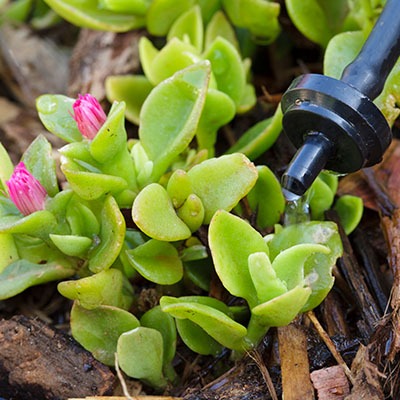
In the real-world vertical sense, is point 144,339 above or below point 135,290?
above

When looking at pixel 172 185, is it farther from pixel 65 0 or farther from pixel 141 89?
pixel 65 0

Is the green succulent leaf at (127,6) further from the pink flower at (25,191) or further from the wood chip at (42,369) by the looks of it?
the wood chip at (42,369)

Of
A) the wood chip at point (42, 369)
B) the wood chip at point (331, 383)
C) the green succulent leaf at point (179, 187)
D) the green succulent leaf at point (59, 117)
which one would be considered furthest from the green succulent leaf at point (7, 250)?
the wood chip at point (331, 383)

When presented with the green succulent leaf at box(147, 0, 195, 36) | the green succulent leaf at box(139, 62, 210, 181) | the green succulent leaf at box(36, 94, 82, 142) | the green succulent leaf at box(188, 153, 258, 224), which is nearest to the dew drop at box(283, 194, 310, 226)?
the green succulent leaf at box(188, 153, 258, 224)

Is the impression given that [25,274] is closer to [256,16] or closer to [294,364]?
[294,364]

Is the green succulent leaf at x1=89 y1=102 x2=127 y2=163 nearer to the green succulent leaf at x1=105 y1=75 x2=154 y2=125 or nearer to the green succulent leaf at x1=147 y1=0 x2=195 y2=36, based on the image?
the green succulent leaf at x1=105 y1=75 x2=154 y2=125

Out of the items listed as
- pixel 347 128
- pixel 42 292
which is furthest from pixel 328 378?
pixel 42 292
